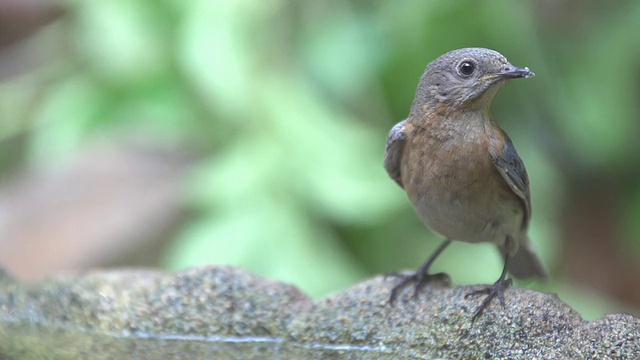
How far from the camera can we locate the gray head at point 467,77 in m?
3.26

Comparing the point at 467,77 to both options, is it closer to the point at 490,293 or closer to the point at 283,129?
the point at 490,293

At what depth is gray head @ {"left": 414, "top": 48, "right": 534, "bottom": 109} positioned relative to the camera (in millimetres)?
3264

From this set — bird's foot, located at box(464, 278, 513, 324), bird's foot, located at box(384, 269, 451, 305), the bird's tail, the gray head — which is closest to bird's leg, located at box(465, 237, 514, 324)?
bird's foot, located at box(464, 278, 513, 324)

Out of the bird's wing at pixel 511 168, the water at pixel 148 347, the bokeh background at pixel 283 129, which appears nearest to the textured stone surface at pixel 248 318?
the water at pixel 148 347

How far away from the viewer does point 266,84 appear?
232 inches

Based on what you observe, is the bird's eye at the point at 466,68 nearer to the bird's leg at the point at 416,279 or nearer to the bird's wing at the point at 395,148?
the bird's wing at the point at 395,148

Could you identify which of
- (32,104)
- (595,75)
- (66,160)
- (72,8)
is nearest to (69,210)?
(66,160)

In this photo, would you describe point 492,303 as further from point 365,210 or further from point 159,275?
point 365,210

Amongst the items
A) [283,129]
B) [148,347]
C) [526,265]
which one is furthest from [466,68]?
[283,129]

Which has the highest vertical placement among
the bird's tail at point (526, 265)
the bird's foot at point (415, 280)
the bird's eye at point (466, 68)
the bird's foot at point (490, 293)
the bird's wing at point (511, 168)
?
the bird's eye at point (466, 68)

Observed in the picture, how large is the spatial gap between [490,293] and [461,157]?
541 millimetres

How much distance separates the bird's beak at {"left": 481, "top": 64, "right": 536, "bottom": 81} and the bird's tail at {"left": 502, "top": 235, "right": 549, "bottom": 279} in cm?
112

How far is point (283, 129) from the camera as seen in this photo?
5.73m

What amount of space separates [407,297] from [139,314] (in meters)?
1.06
